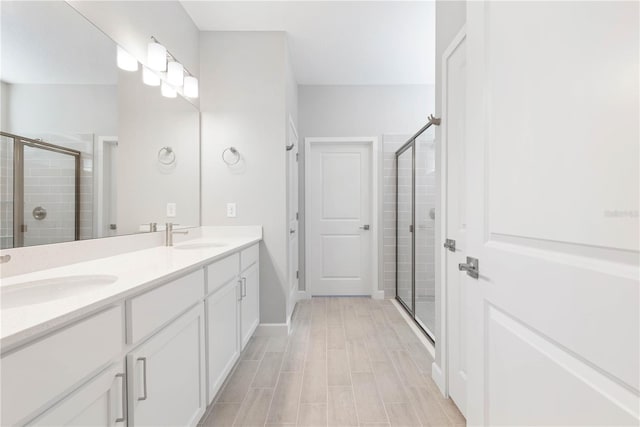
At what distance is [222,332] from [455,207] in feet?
4.71

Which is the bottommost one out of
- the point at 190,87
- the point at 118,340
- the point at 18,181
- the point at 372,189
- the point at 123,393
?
the point at 123,393

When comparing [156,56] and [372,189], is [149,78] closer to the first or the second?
[156,56]

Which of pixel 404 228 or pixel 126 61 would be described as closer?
pixel 126 61

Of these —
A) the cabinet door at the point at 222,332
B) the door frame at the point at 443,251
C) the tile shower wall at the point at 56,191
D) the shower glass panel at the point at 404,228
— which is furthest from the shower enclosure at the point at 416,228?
the tile shower wall at the point at 56,191

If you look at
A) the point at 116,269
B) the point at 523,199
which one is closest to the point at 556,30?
the point at 523,199

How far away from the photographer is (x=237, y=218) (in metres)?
2.69

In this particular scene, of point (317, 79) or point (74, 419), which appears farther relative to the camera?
point (317, 79)

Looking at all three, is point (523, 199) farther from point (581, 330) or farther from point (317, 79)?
point (317, 79)

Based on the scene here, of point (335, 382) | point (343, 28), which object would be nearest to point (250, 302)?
point (335, 382)

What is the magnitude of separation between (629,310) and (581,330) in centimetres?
13

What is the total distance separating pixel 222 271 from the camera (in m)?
1.73

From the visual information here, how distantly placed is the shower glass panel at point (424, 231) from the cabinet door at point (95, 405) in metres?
2.24

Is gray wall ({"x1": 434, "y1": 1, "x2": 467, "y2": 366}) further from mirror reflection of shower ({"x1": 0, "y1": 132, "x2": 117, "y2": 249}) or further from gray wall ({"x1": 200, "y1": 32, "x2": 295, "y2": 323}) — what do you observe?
mirror reflection of shower ({"x1": 0, "y1": 132, "x2": 117, "y2": 249})

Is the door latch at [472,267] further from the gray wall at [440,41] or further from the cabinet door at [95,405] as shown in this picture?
the cabinet door at [95,405]
